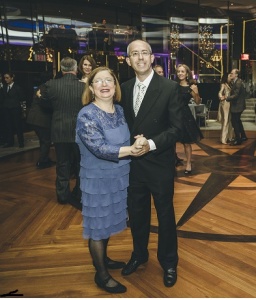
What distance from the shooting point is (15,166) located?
5.30m

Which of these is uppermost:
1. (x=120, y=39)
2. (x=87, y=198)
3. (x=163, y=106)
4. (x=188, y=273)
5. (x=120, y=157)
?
(x=120, y=39)

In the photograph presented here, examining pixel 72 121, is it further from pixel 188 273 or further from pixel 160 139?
pixel 188 273

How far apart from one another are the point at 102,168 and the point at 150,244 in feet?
3.42

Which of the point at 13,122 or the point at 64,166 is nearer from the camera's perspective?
the point at 64,166

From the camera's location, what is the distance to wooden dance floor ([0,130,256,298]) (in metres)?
2.07

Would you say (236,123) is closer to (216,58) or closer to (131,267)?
(131,267)

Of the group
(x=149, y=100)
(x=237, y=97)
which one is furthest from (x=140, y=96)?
(x=237, y=97)

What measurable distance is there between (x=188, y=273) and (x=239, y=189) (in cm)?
198

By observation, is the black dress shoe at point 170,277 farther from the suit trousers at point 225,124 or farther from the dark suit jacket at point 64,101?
the suit trousers at point 225,124

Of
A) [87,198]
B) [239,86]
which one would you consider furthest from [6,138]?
[87,198]

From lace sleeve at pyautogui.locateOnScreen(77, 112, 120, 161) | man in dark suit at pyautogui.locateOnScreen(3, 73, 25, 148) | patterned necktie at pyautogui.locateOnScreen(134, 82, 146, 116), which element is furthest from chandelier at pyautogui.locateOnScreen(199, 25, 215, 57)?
lace sleeve at pyautogui.locateOnScreen(77, 112, 120, 161)

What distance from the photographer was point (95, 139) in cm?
180

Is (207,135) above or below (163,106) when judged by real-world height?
below

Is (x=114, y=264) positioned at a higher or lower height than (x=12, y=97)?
lower
